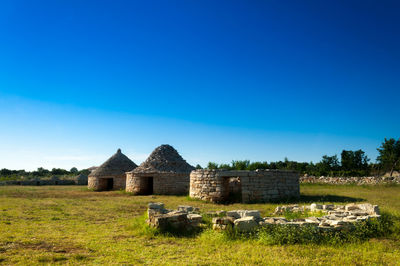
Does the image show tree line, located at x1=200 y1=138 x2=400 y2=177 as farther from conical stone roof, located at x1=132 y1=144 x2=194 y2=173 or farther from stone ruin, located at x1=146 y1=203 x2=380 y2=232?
stone ruin, located at x1=146 y1=203 x2=380 y2=232

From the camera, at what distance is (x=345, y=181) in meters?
27.3

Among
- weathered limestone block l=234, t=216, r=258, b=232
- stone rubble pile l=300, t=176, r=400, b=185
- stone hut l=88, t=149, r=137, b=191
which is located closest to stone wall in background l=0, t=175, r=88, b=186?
stone hut l=88, t=149, r=137, b=191

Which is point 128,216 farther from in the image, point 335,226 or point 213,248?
point 335,226

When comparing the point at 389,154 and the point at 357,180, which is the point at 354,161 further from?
the point at 357,180

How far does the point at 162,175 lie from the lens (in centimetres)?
1889

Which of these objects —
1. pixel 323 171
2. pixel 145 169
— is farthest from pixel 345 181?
pixel 145 169

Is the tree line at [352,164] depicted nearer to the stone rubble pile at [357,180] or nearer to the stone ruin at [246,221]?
the stone rubble pile at [357,180]

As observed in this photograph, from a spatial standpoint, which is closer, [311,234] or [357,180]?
[311,234]

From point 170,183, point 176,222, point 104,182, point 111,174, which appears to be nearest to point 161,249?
point 176,222

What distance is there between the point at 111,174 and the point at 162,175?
7.76 metres

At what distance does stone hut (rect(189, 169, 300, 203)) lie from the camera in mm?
13203

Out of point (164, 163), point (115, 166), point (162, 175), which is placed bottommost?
point (162, 175)

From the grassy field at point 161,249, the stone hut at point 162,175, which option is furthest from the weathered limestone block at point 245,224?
the stone hut at point 162,175

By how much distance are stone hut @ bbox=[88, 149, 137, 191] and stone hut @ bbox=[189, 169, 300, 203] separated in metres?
11.7
